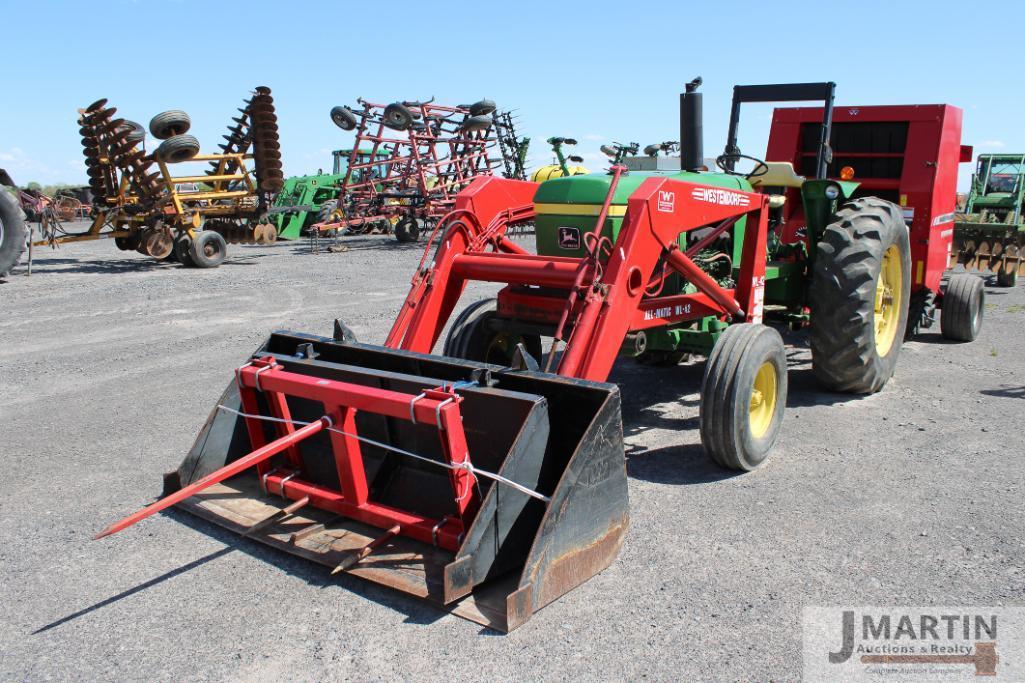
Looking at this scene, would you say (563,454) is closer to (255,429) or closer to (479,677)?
(479,677)

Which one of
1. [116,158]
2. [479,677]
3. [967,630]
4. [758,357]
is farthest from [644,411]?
[116,158]

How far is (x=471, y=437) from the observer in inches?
144

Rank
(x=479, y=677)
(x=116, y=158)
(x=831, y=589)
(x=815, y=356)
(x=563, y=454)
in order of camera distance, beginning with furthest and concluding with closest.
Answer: (x=116, y=158) < (x=815, y=356) < (x=563, y=454) < (x=831, y=589) < (x=479, y=677)

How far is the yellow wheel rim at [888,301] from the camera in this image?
6398 mm

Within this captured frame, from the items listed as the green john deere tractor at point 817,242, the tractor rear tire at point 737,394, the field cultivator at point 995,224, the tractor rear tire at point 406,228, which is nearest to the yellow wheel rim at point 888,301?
the green john deere tractor at point 817,242

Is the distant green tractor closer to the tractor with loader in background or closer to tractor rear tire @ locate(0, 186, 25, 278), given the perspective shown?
tractor rear tire @ locate(0, 186, 25, 278)

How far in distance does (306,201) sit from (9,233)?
10392 millimetres

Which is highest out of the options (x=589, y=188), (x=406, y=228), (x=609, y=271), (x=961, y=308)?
(x=589, y=188)

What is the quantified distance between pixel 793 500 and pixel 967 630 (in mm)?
1188

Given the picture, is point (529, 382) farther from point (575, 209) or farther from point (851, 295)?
point (851, 295)

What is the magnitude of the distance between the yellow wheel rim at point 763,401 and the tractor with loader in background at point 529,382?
0.04ft

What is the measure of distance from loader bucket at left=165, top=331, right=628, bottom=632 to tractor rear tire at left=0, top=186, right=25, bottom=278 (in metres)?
10.2

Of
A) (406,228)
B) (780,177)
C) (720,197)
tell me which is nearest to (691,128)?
(720,197)

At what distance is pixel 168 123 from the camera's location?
13.9 metres
